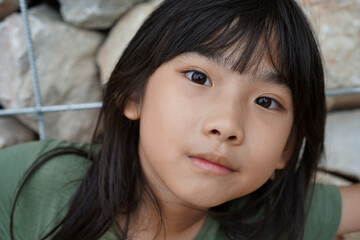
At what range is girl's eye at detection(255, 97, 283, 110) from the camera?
749mm

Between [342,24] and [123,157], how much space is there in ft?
2.75

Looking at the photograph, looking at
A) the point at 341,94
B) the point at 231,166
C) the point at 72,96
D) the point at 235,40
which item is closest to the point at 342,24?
the point at 341,94

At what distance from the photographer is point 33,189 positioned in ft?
2.86

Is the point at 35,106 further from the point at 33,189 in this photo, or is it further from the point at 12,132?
the point at 33,189

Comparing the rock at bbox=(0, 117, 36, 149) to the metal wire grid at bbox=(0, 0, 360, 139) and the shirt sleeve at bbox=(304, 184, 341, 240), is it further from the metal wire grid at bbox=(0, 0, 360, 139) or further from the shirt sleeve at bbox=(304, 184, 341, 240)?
the shirt sleeve at bbox=(304, 184, 341, 240)

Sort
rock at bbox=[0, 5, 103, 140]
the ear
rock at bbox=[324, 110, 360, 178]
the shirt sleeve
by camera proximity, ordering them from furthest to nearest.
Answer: rock at bbox=[324, 110, 360, 178], rock at bbox=[0, 5, 103, 140], the shirt sleeve, the ear

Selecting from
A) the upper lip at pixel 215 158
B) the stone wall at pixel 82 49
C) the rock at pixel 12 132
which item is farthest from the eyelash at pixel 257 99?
the rock at pixel 12 132

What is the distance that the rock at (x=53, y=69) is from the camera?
1.15m

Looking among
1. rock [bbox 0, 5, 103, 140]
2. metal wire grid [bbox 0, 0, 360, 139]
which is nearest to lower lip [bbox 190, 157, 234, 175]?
metal wire grid [bbox 0, 0, 360, 139]

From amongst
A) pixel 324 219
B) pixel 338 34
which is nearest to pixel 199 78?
pixel 324 219

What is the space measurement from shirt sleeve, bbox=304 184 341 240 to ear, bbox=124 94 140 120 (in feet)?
1.86

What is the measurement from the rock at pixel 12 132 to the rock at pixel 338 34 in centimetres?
100

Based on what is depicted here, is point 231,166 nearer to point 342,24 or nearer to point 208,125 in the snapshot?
point 208,125

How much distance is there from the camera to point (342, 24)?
47.3 inches
